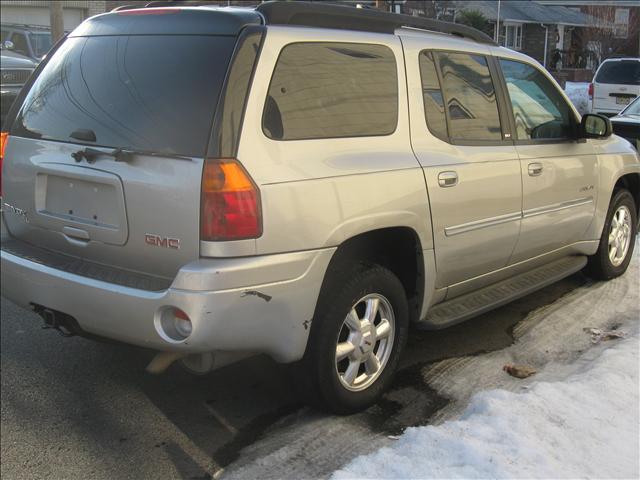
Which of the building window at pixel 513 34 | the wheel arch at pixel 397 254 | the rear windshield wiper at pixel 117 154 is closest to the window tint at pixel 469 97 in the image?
the wheel arch at pixel 397 254

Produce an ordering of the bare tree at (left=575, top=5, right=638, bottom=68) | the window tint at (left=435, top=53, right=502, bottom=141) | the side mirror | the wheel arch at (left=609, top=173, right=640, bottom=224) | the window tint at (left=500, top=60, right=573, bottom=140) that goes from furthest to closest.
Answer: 1. the bare tree at (left=575, top=5, right=638, bottom=68)
2. the wheel arch at (left=609, top=173, right=640, bottom=224)
3. the side mirror
4. the window tint at (left=500, top=60, right=573, bottom=140)
5. the window tint at (left=435, top=53, right=502, bottom=141)

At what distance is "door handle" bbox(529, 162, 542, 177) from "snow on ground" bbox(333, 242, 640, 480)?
106 cm

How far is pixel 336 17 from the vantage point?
3.67 metres

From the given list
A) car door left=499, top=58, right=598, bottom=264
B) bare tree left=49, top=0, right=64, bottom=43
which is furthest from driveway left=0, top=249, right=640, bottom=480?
bare tree left=49, top=0, right=64, bottom=43

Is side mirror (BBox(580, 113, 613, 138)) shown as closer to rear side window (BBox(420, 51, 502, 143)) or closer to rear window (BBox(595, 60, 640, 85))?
rear side window (BBox(420, 51, 502, 143))

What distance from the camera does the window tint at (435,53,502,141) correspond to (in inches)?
167

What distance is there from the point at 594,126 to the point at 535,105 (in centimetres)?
50

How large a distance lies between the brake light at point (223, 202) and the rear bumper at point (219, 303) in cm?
12

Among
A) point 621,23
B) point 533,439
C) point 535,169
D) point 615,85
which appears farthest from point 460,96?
point 615,85

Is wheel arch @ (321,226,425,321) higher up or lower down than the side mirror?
lower down

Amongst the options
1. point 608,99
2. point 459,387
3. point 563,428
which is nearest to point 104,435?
point 459,387

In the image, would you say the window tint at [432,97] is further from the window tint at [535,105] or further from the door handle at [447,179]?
the window tint at [535,105]

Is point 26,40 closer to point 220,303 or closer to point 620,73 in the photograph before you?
point 620,73

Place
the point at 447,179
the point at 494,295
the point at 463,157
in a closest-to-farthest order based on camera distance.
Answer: the point at 447,179, the point at 463,157, the point at 494,295
